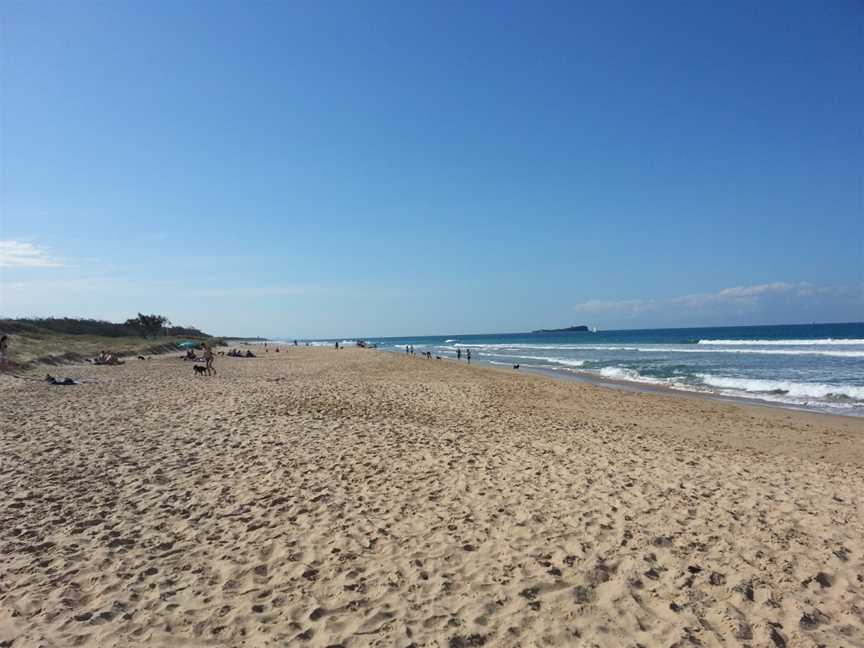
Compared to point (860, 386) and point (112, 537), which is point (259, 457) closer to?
point (112, 537)

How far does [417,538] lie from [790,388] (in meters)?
22.2

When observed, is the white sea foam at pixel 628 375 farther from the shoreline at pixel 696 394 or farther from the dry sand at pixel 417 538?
the dry sand at pixel 417 538

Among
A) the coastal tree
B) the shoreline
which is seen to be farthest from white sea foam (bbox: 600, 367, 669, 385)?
the coastal tree

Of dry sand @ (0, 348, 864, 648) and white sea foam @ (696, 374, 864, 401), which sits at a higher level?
dry sand @ (0, 348, 864, 648)

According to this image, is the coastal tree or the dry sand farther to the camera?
the coastal tree

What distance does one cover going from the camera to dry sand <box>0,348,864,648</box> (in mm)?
4020

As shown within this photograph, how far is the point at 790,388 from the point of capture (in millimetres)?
21797

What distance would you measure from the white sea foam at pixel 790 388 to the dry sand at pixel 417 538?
10.9 meters

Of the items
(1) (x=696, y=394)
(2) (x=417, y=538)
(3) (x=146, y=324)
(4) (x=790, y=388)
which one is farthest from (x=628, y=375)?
(3) (x=146, y=324)

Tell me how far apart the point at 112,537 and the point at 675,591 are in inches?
217

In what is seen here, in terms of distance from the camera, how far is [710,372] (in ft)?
98.4

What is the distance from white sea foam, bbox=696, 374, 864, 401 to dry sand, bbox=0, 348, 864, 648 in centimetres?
1087

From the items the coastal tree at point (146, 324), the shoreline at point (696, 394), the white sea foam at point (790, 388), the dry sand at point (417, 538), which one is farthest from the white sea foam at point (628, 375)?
the coastal tree at point (146, 324)

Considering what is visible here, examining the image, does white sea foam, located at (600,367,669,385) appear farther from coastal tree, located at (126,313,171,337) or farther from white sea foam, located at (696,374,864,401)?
coastal tree, located at (126,313,171,337)
